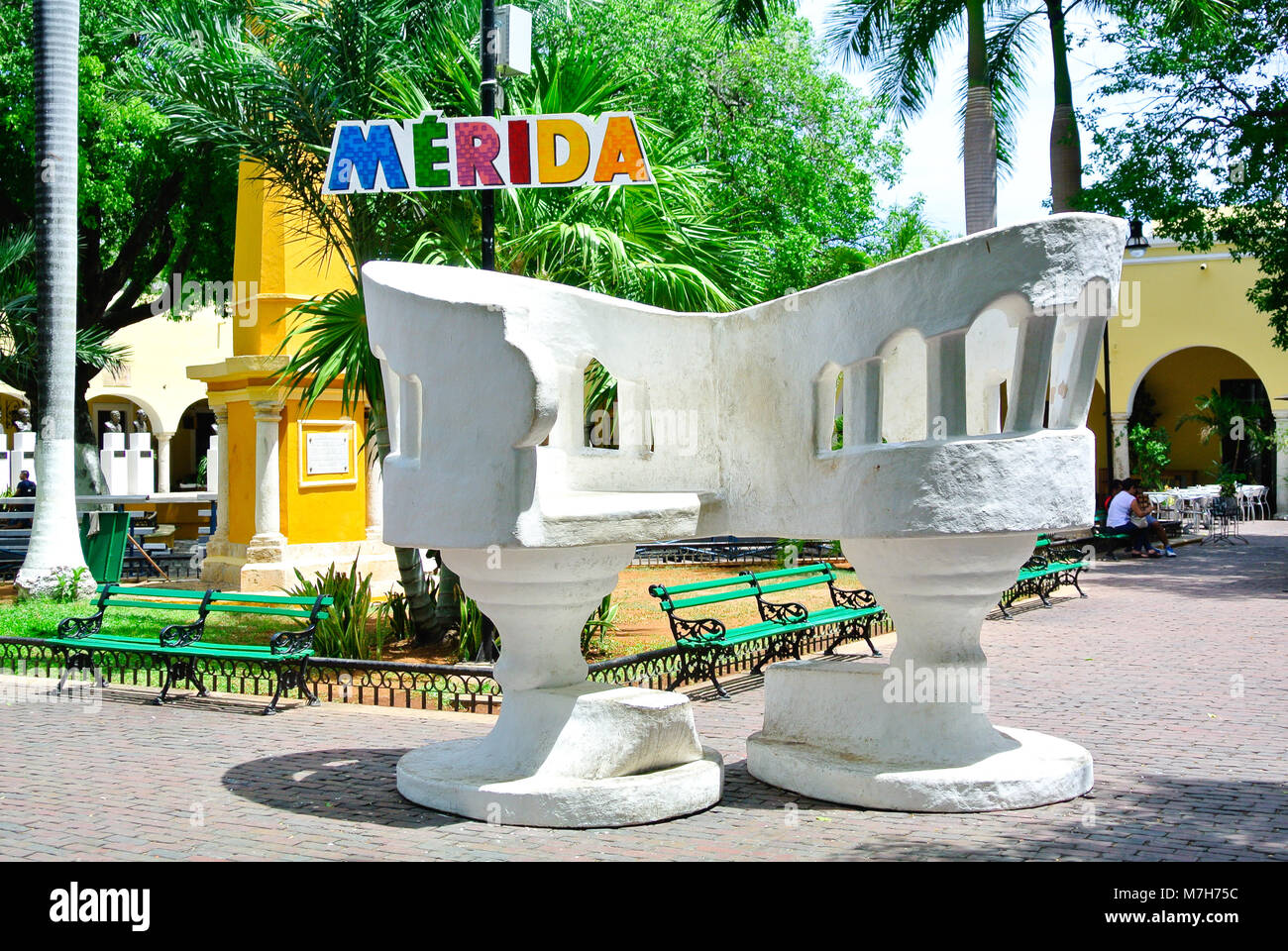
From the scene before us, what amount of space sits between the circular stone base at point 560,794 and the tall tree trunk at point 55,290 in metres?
10.1

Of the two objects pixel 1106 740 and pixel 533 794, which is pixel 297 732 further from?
pixel 1106 740

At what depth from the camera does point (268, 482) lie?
15500 millimetres

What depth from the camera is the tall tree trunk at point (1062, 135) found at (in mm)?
20734

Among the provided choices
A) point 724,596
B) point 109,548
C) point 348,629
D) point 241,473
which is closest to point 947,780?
point 724,596

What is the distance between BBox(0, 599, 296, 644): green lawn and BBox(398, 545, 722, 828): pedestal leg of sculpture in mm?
5687

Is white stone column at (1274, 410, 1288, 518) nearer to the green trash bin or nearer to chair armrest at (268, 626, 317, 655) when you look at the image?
the green trash bin

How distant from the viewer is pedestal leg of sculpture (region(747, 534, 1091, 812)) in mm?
6039

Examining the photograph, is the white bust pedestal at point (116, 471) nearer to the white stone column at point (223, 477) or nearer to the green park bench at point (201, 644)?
the white stone column at point (223, 477)

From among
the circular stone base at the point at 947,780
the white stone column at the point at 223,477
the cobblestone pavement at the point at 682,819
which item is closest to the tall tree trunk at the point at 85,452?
the white stone column at the point at 223,477

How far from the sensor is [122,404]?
121ft

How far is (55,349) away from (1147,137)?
1492cm

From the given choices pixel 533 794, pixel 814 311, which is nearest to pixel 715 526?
pixel 814 311

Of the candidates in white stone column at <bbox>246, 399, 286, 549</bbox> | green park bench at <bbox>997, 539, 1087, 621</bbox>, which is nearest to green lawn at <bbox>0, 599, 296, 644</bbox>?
white stone column at <bbox>246, 399, 286, 549</bbox>

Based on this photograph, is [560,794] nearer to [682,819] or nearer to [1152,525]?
[682,819]
